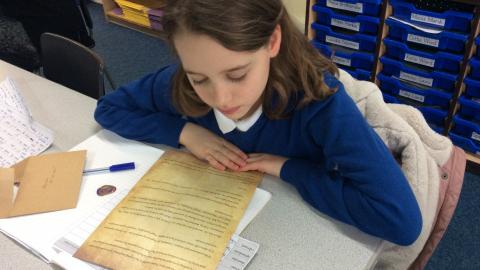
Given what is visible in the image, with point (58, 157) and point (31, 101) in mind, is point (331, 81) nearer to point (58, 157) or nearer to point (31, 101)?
point (58, 157)

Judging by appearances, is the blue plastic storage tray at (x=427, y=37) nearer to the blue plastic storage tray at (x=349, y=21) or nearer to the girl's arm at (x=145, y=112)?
the blue plastic storage tray at (x=349, y=21)

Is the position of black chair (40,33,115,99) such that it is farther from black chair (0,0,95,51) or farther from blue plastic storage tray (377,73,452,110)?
blue plastic storage tray (377,73,452,110)

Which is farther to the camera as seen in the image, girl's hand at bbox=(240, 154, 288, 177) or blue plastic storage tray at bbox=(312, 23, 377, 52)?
blue plastic storage tray at bbox=(312, 23, 377, 52)

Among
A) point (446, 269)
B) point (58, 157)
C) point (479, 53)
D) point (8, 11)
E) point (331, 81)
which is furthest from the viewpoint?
point (8, 11)

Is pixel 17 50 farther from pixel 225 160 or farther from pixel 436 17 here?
pixel 436 17

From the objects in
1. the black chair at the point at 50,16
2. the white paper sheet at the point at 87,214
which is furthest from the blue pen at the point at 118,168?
the black chair at the point at 50,16

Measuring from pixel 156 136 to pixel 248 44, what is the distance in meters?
0.39

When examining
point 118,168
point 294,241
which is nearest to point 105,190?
point 118,168

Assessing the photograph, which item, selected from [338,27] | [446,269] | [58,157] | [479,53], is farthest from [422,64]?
[58,157]

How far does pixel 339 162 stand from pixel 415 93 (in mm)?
1288

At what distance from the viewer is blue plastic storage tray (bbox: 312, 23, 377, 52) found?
1.88m

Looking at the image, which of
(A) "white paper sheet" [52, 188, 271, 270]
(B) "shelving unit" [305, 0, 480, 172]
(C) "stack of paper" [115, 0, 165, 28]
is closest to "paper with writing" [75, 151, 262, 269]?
(A) "white paper sheet" [52, 188, 271, 270]

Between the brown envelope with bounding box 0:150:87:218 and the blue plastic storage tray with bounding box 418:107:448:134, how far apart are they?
1493 millimetres

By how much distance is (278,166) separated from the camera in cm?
84
